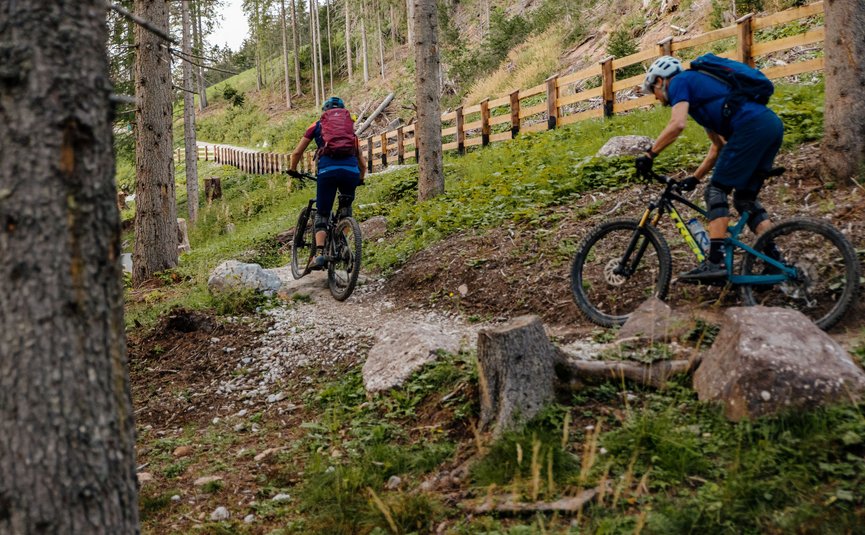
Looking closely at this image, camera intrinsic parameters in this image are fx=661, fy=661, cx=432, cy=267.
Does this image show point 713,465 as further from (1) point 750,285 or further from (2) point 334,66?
(2) point 334,66

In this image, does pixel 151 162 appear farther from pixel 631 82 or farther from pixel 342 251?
pixel 631 82

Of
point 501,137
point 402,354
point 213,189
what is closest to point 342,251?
point 402,354

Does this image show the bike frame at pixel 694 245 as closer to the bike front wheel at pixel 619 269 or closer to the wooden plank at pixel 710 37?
the bike front wheel at pixel 619 269

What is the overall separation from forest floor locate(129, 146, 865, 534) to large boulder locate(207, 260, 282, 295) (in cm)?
56

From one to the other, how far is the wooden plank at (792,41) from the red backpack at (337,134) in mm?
6850

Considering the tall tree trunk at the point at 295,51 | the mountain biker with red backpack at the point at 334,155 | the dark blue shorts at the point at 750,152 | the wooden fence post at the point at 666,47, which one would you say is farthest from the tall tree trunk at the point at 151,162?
the tall tree trunk at the point at 295,51

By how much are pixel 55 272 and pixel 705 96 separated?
4.42 metres

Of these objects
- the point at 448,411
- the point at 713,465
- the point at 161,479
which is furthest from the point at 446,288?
the point at 713,465

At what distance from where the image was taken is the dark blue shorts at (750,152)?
475 centimetres

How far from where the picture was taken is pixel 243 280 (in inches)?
329

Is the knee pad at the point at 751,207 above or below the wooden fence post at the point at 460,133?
below

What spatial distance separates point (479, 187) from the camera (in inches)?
413

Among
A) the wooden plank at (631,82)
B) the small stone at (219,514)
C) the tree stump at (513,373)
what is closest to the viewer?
the small stone at (219,514)

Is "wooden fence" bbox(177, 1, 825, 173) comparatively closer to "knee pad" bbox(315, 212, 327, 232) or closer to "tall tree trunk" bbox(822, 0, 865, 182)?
"tall tree trunk" bbox(822, 0, 865, 182)
